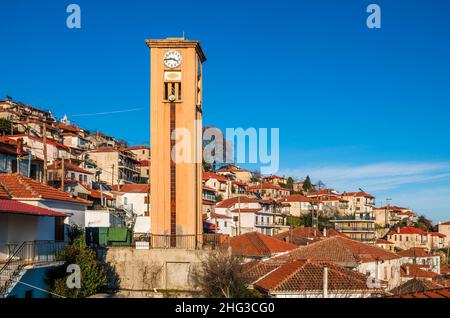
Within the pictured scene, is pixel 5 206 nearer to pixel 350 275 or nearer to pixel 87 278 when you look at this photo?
pixel 87 278

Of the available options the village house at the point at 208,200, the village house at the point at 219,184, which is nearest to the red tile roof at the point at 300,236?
the village house at the point at 208,200

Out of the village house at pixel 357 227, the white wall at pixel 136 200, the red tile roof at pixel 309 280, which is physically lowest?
the village house at pixel 357 227

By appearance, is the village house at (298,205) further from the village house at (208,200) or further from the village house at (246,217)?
the village house at (208,200)

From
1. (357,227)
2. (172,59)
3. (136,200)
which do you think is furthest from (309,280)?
(357,227)

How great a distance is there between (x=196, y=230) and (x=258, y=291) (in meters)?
11.2

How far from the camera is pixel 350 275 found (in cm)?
2542

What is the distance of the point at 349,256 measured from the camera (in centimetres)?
3484

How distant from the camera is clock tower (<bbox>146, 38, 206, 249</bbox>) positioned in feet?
117

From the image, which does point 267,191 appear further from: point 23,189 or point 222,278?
point 23,189

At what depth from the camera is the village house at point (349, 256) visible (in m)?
34.2

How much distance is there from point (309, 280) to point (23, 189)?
12.9 m

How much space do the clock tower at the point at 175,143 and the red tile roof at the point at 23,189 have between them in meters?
12.7

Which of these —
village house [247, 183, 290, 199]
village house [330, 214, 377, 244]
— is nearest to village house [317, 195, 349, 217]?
village house [247, 183, 290, 199]
